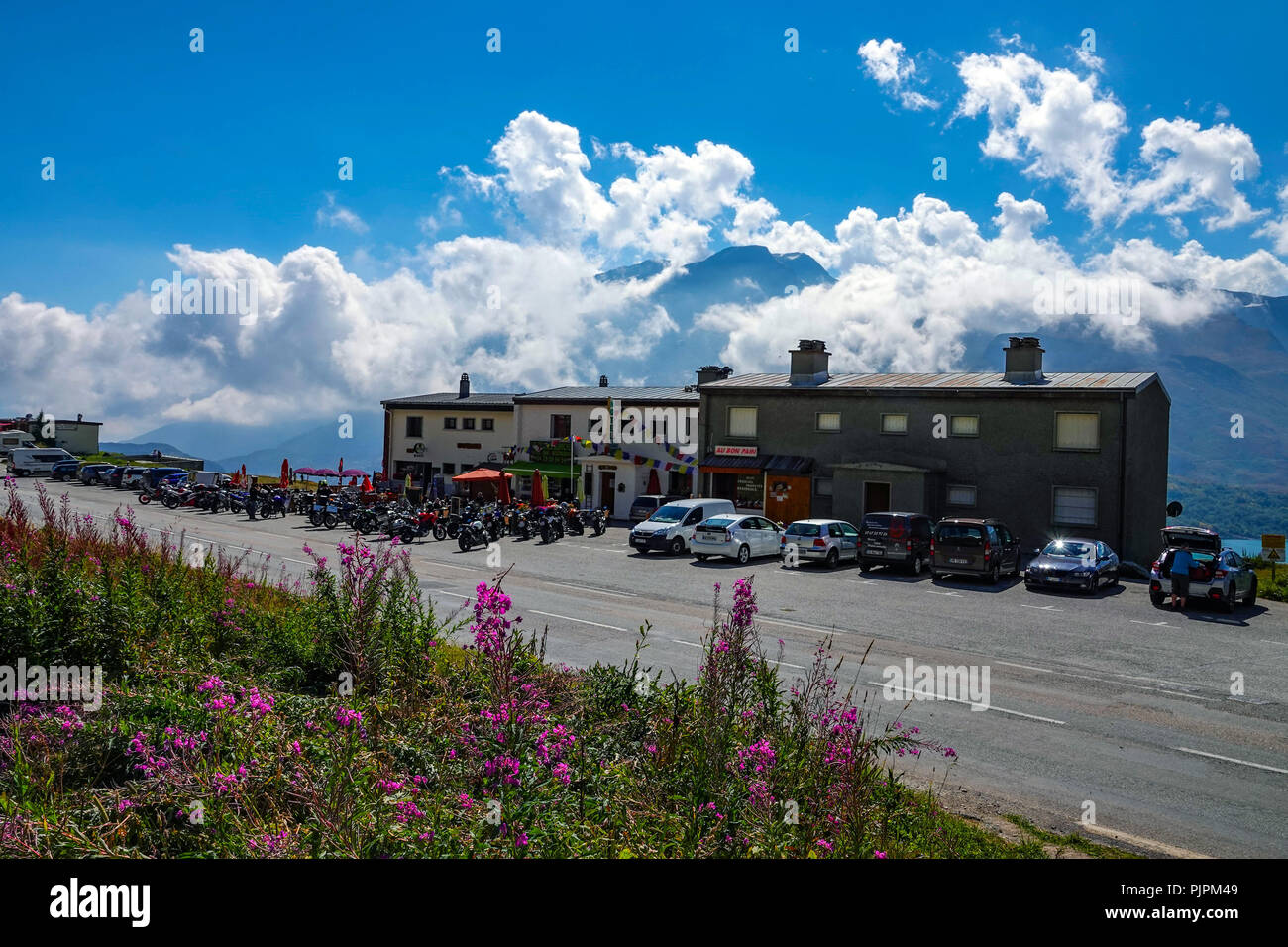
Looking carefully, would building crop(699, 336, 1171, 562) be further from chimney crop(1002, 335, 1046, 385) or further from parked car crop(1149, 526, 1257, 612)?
parked car crop(1149, 526, 1257, 612)

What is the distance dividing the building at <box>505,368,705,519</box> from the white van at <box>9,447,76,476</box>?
1294 inches

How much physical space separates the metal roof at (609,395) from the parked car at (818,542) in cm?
1775

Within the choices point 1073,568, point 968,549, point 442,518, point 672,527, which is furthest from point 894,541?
point 442,518

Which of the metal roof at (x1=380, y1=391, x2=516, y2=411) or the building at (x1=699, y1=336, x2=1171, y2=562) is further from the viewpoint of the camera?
the metal roof at (x1=380, y1=391, x2=516, y2=411)

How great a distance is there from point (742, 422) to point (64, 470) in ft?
147

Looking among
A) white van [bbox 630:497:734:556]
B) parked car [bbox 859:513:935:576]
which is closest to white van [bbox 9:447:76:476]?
white van [bbox 630:497:734:556]

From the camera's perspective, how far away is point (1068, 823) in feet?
21.6

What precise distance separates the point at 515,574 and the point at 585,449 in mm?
22229

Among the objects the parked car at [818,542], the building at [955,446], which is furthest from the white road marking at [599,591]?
the building at [955,446]

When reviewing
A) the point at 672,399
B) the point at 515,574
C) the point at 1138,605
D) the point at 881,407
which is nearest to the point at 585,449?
the point at 672,399

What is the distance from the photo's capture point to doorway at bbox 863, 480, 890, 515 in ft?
106

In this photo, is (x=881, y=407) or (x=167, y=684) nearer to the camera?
(x=167, y=684)
